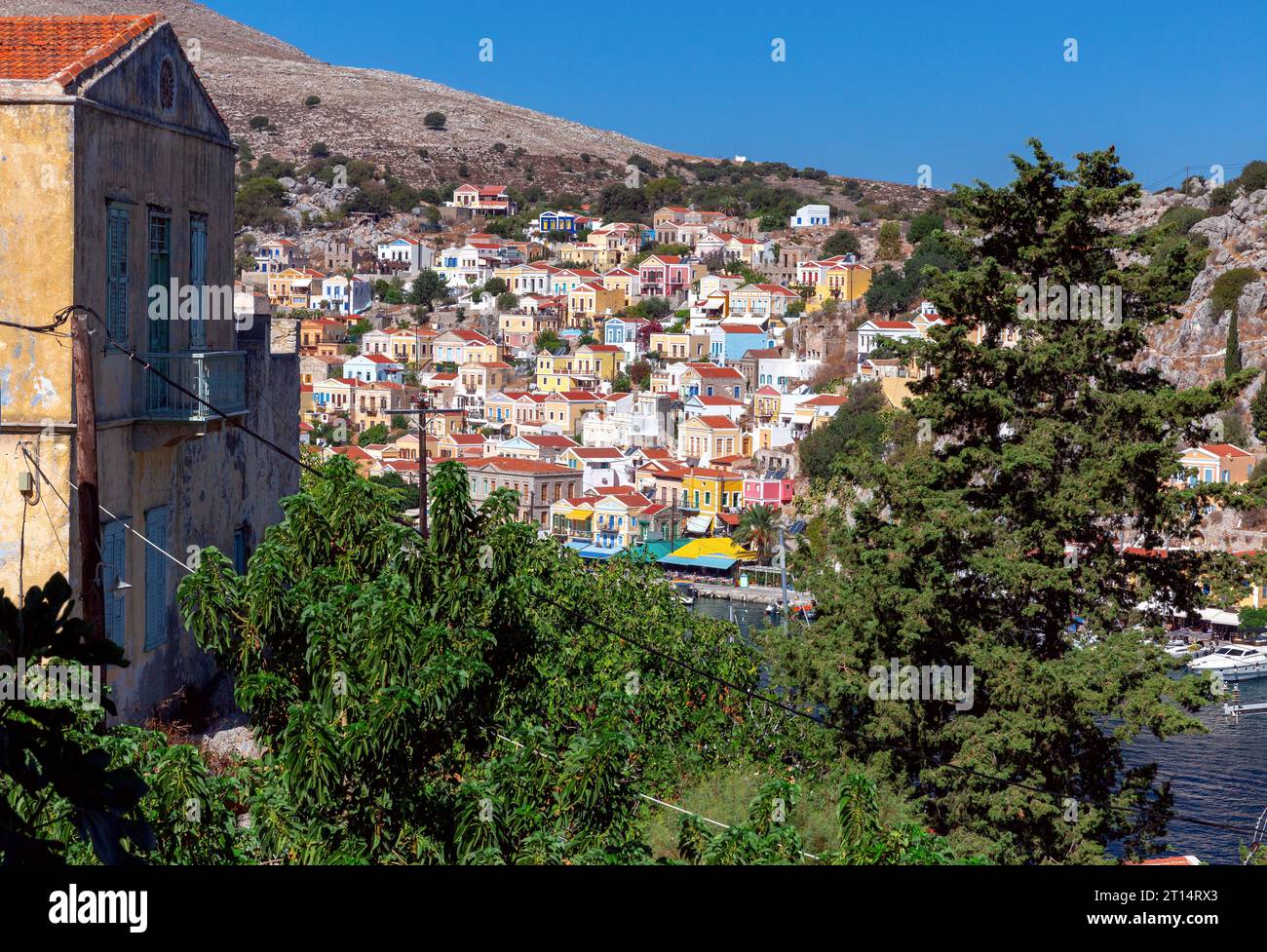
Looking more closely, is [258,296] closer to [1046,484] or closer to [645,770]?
[645,770]

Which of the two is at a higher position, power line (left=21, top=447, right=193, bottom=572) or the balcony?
the balcony

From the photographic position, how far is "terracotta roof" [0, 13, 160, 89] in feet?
28.5

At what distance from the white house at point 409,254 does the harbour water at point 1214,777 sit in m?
96.9

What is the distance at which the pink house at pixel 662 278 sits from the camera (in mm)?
117250

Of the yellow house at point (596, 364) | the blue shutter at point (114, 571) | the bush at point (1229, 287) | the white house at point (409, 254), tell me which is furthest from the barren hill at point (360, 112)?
the blue shutter at point (114, 571)

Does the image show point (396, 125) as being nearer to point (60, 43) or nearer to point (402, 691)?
point (60, 43)

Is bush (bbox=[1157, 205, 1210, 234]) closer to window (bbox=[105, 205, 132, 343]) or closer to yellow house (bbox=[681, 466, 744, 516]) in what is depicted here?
yellow house (bbox=[681, 466, 744, 516])

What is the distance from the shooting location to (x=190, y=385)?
32.7 ft

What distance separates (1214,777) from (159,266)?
27.8 meters

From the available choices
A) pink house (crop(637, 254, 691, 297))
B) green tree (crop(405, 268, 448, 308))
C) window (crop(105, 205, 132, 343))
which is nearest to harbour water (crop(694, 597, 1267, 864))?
window (crop(105, 205, 132, 343))

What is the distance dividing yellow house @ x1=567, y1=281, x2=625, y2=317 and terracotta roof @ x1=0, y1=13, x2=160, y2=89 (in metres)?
102

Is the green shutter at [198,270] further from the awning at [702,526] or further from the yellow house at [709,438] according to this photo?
the yellow house at [709,438]

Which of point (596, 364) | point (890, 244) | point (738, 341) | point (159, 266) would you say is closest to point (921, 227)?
point (890, 244)
